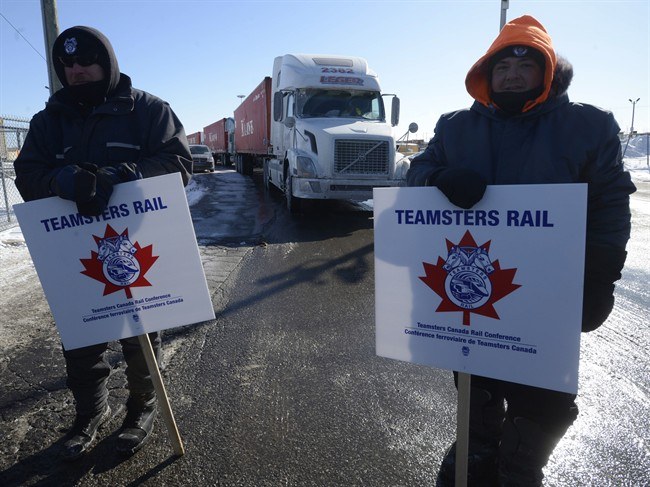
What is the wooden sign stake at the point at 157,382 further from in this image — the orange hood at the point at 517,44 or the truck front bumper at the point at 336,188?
the truck front bumper at the point at 336,188

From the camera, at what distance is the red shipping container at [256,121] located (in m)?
14.3

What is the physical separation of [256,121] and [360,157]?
8222 mm

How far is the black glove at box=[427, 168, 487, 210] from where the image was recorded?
1611mm

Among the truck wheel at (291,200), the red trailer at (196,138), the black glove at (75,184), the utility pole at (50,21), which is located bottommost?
the red trailer at (196,138)

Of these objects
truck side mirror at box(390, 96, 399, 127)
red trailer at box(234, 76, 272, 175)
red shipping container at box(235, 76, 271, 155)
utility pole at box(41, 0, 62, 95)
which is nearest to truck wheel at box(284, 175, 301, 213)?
truck side mirror at box(390, 96, 399, 127)

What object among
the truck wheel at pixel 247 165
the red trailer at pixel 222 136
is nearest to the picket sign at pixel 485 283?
the truck wheel at pixel 247 165

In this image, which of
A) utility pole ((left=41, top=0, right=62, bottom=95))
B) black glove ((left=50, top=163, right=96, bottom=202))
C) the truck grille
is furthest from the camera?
the truck grille

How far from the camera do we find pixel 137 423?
244cm

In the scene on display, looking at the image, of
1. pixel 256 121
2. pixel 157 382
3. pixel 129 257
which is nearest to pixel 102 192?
pixel 129 257

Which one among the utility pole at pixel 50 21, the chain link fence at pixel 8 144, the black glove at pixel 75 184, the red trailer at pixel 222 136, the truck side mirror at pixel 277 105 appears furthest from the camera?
the red trailer at pixel 222 136

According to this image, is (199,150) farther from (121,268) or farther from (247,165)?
(121,268)

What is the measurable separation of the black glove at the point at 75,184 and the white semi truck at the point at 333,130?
723cm

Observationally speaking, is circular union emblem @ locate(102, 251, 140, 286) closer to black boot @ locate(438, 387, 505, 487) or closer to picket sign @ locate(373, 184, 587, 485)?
picket sign @ locate(373, 184, 587, 485)

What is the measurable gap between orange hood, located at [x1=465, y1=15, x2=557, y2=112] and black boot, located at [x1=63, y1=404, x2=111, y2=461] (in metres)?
2.58
